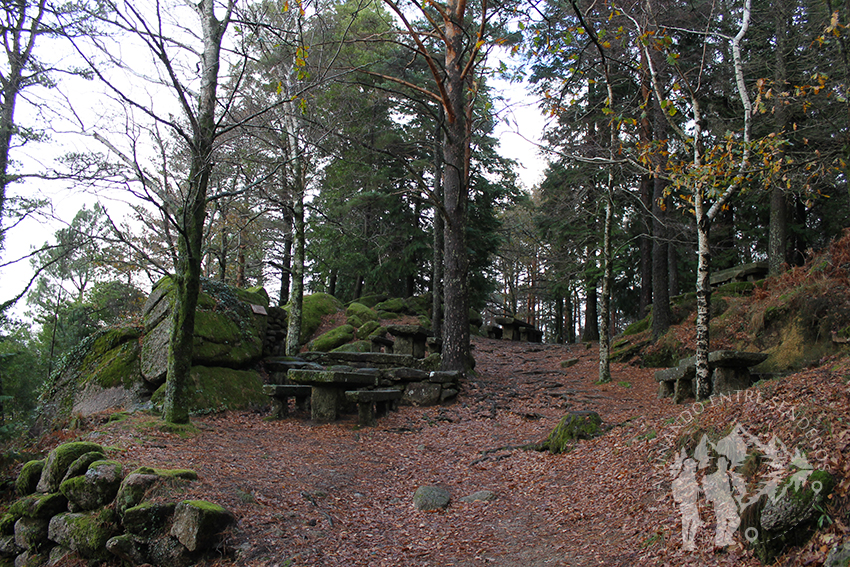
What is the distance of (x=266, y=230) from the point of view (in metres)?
19.4

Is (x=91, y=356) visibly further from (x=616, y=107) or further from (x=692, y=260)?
(x=692, y=260)

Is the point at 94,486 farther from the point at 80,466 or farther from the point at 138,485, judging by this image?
the point at 138,485

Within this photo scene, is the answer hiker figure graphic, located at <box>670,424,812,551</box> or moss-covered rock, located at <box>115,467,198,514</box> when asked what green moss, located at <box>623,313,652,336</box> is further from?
moss-covered rock, located at <box>115,467,198,514</box>

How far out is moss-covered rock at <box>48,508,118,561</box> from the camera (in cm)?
427

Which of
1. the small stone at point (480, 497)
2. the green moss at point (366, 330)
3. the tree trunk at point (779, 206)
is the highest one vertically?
the tree trunk at point (779, 206)

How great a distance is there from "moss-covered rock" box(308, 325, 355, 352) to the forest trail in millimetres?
6559

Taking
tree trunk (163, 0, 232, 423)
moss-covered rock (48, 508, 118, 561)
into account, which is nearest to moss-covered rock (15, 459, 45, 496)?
moss-covered rock (48, 508, 118, 561)

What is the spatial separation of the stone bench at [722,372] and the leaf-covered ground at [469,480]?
1.53 ft

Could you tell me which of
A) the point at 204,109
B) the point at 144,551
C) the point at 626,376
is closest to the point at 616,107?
→ the point at 626,376

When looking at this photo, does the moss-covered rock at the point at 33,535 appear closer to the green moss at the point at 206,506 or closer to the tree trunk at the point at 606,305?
the green moss at the point at 206,506

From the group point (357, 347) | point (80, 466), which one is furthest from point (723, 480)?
point (357, 347)

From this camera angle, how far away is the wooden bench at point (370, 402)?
7.83 m

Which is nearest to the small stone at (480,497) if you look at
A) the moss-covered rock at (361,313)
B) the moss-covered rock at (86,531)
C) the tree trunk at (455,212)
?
the moss-covered rock at (86,531)

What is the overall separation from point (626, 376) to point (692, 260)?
850 centimetres
